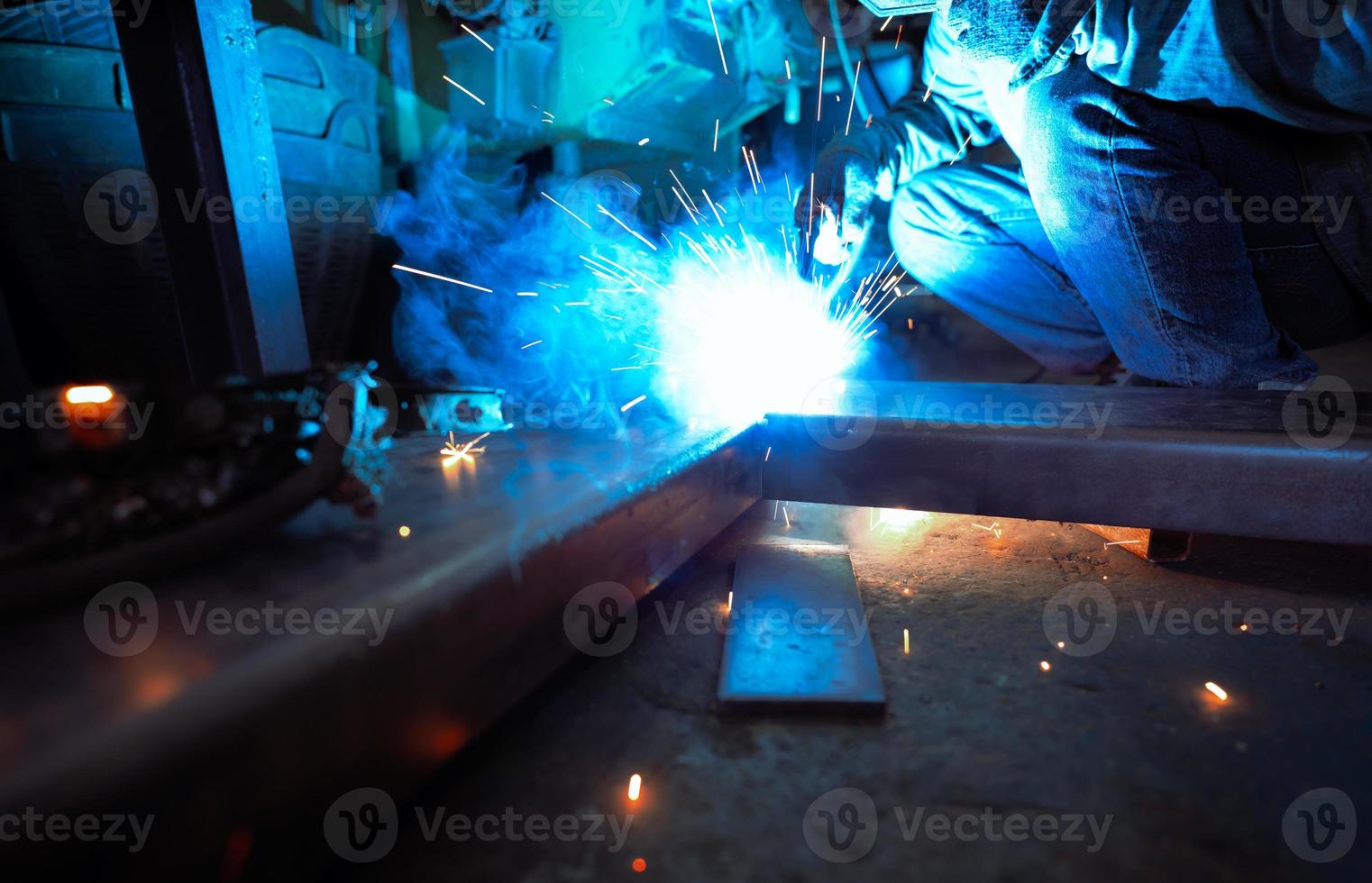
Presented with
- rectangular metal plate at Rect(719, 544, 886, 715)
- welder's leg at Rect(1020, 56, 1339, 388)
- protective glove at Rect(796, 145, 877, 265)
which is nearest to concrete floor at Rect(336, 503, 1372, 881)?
rectangular metal plate at Rect(719, 544, 886, 715)

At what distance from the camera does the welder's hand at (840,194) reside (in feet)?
7.41

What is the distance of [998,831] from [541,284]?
2.58 meters

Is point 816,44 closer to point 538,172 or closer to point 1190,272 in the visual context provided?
point 538,172

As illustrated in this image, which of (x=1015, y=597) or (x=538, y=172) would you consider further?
(x=538, y=172)

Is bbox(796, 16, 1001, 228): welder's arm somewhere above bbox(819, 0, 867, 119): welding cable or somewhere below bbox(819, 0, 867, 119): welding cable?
below

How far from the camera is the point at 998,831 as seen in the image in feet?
2.60

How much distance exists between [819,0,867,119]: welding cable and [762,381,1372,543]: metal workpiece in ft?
8.37

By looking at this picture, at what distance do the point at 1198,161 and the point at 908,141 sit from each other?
956mm

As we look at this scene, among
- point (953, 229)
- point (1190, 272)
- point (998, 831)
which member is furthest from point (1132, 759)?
point (953, 229)

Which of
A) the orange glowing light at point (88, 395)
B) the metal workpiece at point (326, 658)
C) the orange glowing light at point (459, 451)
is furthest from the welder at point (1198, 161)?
the orange glowing light at point (88, 395)

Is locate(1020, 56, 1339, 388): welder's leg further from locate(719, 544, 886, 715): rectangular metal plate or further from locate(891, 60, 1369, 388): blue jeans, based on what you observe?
locate(719, 544, 886, 715): rectangular metal plate

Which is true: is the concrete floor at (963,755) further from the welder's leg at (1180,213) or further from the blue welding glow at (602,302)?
the blue welding glow at (602,302)

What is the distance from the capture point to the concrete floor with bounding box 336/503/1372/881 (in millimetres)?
761

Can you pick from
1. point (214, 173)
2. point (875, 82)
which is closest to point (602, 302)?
point (214, 173)
